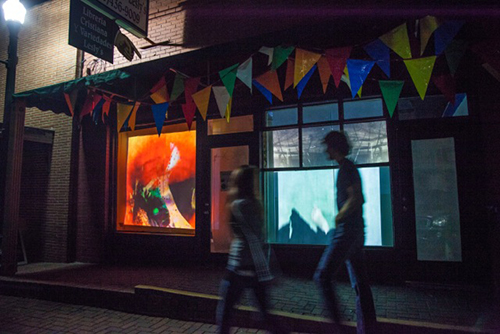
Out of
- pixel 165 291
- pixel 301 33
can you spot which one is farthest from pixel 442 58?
→ pixel 165 291

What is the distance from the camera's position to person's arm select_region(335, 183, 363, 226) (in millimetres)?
3178

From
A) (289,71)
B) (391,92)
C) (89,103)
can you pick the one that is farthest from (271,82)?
(89,103)

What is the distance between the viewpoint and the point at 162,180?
7.61m

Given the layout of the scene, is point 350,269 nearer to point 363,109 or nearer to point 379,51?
point 379,51

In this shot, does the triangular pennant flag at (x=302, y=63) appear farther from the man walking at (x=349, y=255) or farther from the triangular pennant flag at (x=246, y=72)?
the man walking at (x=349, y=255)

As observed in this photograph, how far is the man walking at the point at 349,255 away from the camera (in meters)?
3.11

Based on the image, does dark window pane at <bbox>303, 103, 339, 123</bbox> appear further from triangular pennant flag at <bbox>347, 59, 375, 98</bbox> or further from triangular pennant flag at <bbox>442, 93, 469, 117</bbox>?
triangular pennant flag at <bbox>442, 93, 469, 117</bbox>

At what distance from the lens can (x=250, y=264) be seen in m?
3.10

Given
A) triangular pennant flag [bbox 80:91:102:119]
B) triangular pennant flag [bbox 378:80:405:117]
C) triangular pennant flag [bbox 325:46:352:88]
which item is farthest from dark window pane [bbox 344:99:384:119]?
triangular pennant flag [bbox 80:91:102:119]

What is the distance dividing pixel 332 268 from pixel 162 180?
535cm

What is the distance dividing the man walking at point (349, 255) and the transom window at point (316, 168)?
8.44 feet

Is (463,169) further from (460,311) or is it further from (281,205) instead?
(281,205)

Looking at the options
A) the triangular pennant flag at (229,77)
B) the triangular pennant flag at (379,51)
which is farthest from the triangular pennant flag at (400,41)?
the triangular pennant flag at (229,77)

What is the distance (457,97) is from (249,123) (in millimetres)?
3703
